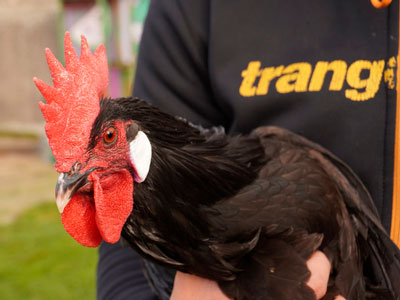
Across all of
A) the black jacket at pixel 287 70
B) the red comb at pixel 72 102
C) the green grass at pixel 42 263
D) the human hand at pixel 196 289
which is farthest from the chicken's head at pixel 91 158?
the green grass at pixel 42 263

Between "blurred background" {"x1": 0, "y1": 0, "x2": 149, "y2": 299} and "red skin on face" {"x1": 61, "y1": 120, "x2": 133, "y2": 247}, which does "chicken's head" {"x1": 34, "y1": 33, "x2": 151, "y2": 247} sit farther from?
"blurred background" {"x1": 0, "y1": 0, "x2": 149, "y2": 299}

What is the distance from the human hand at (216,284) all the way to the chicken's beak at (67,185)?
14.3 inches

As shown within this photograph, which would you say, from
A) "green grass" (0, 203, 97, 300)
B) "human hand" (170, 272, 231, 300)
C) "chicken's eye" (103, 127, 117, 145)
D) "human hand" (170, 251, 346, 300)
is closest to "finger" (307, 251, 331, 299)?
"human hand" (170, 251, 346, 300)

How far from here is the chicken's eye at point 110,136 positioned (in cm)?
101

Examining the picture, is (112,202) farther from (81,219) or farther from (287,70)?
(287,70)

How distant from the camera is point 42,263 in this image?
3740mm

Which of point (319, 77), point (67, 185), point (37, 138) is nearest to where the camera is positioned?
point (67, 185)

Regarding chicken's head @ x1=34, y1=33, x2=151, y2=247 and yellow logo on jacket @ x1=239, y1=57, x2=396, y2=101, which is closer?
chicken's head @ x1=34, y1=33, x2=151, y2=247

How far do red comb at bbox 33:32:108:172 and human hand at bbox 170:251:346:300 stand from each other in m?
0.41

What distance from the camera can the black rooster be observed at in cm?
101

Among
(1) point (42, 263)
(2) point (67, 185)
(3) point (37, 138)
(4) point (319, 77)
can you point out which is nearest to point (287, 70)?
(4) point (319, 77)

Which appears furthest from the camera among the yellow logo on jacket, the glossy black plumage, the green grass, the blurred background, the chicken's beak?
the blurred background

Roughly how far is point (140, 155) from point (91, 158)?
0.11 meters

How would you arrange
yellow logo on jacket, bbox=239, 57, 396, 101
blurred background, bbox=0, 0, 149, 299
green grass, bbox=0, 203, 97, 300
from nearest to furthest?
yellow logo on jacket, bbox=239, 57, 396, 101 → green grass, bbox=0, 203, 97, 300 → blurred background, bbox=0, 0, 149, 299
